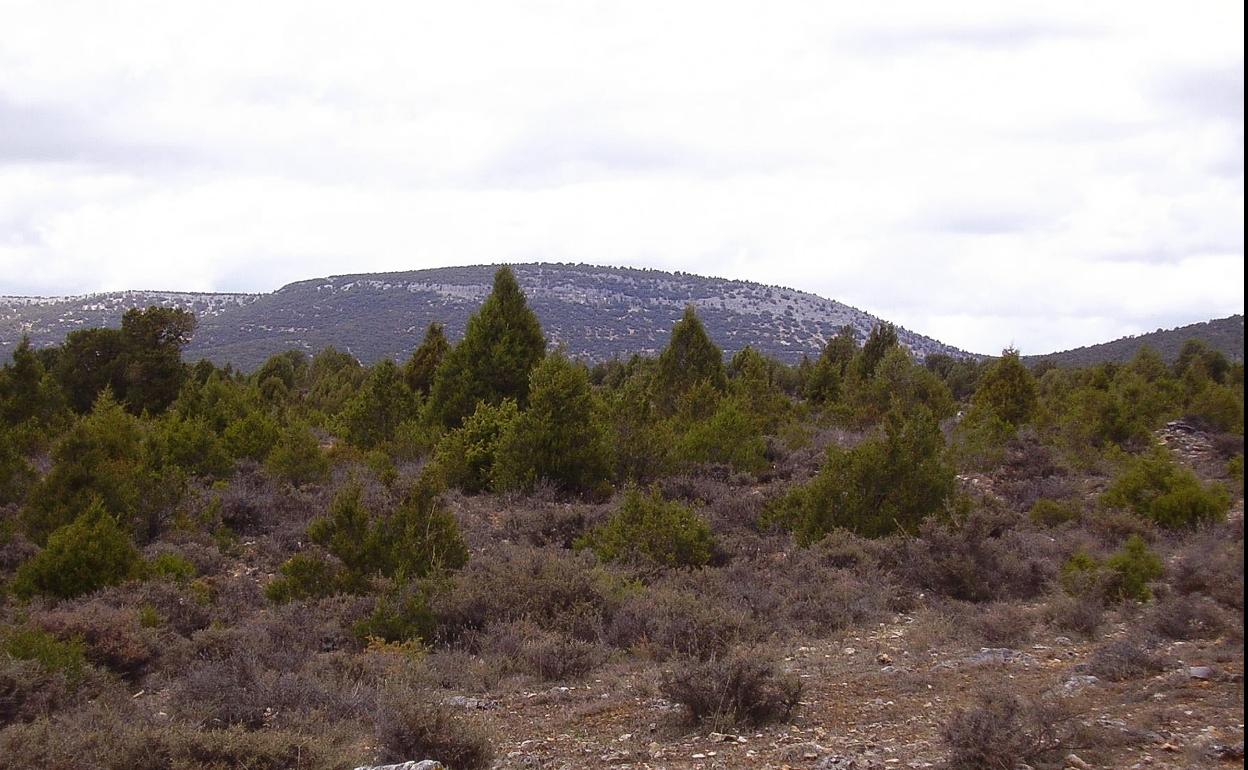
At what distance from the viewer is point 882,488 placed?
44.1 feet

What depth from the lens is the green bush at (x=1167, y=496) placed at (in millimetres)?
13148

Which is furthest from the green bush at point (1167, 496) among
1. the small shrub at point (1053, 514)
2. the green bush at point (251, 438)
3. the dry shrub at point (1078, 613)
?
the green bush at point (251, 438)

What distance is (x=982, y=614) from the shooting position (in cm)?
916

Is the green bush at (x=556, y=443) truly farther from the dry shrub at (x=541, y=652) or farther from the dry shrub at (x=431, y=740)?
the dry shrub at (x=431, y=740)

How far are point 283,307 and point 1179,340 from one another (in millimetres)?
84133

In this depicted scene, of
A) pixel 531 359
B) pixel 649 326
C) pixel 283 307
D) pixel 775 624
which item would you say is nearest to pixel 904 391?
pixel 531 359

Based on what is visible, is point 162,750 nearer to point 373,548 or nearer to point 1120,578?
point 373,548

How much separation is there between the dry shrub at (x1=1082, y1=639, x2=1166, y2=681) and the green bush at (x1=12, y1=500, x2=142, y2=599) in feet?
31.3

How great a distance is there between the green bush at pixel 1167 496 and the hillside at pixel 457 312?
70.6 m

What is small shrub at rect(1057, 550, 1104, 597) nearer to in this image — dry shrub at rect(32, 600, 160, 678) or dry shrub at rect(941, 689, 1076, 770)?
dry shrub at rect(941, 689, 1076, 770)

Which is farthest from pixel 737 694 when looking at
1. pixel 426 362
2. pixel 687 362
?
pixel 426 362

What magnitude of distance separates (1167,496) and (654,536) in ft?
23.9

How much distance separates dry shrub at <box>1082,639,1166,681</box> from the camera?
6609mm

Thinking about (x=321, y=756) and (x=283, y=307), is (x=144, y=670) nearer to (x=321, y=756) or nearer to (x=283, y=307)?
(x=321, y=756)
